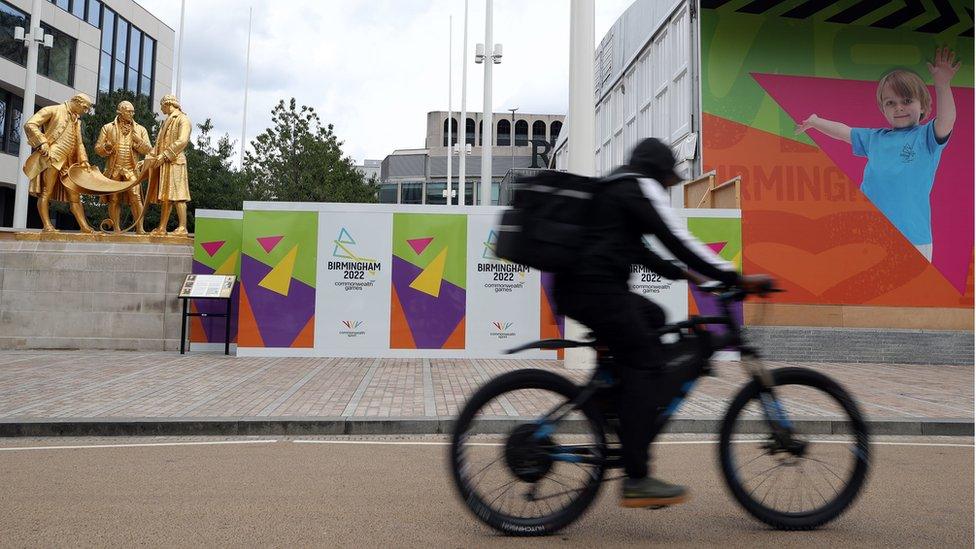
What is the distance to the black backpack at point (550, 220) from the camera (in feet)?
10.7

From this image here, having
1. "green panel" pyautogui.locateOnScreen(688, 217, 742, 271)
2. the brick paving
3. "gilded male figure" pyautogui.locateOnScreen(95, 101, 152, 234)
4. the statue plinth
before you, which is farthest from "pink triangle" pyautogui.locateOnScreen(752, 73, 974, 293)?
"gilded male figure" pyautogui.locateOnScreen(95, 101, 152, 234)

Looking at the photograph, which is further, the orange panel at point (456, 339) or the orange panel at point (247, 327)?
the orange panel at point (456, 339)

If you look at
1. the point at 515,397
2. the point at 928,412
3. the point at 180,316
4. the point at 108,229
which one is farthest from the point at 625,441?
the point at 108,229

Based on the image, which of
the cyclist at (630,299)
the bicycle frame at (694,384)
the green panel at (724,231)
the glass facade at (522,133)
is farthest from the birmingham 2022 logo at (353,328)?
the glass facade at (522,133)

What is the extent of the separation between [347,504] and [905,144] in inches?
640

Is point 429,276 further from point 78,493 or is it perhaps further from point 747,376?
point 747,376

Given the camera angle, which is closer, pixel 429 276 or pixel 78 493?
pixel 78 493

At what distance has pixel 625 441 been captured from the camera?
3.38 meters

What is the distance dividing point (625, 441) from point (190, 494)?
261 centimetres

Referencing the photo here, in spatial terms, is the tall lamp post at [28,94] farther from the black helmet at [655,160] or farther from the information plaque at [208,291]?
the black helmet at [655,160]

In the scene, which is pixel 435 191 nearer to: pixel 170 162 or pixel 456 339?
pixel 170 162

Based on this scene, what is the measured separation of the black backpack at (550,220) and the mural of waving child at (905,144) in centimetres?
1463

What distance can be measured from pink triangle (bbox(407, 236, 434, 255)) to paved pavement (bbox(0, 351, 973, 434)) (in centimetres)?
193

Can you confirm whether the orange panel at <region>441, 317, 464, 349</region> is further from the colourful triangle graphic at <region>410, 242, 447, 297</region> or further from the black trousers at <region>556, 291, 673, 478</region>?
the black trousers at <region>556, 291, 673, 478</region>
